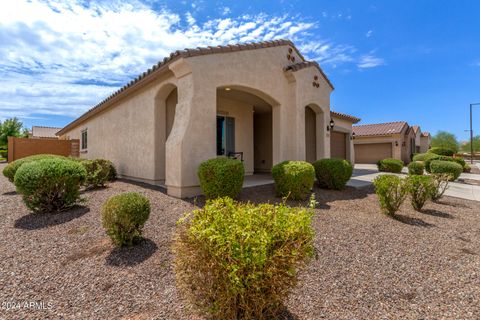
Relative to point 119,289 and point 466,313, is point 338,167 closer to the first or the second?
point 466,313

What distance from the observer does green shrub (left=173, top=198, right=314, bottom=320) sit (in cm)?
212

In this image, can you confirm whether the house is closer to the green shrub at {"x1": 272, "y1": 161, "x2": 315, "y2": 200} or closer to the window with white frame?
the green shrub at {"x1": 272, "y1": 161, "x2": 315, "y2": 200}

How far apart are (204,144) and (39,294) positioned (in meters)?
5.11

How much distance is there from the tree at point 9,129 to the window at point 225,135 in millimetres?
45560

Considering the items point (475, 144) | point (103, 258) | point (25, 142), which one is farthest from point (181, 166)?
point (475, 144)

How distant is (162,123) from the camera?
9.50m

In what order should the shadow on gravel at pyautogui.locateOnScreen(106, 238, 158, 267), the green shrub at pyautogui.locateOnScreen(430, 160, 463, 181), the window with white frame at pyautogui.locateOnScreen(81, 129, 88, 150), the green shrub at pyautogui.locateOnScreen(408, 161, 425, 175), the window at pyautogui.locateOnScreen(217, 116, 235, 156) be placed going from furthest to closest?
the window with white frame at pyautogui.locateOnScreen(81, 129, 88, 150), the green shrub at pyautogui.locateOnScreen(408, 161, 425, 175), the green shrub at pyautogui.locateOnScreen(430, 160, 463, 181), the window at pyautogui.locateOnScreen(217, 116, 235, 156), the shadow on gravel at pyautogui.locateOnScreen(106, 238, 158, 267)

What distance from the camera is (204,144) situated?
767 cm

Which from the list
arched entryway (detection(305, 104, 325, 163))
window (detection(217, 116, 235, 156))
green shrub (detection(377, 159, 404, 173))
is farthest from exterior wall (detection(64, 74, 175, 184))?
green shrub (detection(377, 159, 404, 173))

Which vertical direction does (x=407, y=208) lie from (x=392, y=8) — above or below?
below

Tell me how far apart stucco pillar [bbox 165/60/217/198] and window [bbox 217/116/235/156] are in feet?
11.7

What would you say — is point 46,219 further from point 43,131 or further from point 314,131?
point 43,131

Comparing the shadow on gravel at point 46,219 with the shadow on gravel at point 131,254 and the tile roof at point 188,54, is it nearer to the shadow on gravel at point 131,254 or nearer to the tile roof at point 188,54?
the shadow on gravel at point 131,254

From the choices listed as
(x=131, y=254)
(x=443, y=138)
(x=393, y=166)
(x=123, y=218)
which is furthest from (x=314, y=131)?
(x=443, y=138)
